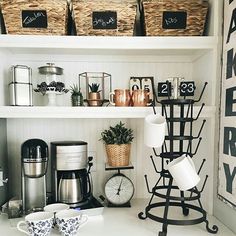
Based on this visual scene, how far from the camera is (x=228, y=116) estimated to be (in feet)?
3.56

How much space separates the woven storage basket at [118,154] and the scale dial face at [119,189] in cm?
8

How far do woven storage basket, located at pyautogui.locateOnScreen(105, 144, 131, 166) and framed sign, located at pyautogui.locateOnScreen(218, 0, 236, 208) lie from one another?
1.55 ft

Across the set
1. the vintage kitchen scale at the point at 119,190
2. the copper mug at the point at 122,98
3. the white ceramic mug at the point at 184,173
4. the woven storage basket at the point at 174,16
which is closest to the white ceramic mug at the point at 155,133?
the white ceramic mug at the point at 184,173

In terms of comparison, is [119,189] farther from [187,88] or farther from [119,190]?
[187,88]

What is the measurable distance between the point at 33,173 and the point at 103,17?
82 centimetres

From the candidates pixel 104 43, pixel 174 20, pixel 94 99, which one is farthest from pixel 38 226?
pixel 174 20

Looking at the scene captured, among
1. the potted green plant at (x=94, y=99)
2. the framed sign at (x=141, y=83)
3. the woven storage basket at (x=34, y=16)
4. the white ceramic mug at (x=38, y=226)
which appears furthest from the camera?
the framed sign at (x=141, y=83)

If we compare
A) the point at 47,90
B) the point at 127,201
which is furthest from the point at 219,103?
the point at 47,90

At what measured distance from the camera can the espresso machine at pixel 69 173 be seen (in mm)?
1231

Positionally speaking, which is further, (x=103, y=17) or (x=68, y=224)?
(x=103, y=17)

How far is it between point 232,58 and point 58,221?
38.4 inches

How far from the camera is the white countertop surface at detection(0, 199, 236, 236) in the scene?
1032mm

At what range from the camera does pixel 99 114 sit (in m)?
1.21

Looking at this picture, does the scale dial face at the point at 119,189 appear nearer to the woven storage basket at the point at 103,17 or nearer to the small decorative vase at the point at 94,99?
the small decorative vase at the point at 94,99
